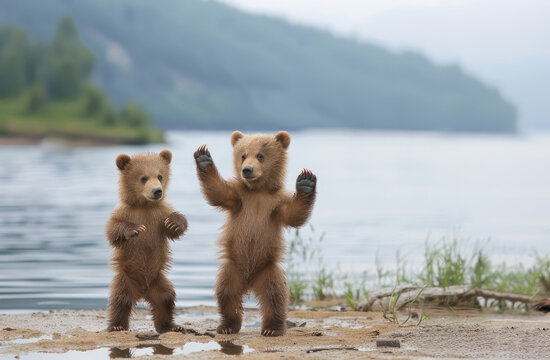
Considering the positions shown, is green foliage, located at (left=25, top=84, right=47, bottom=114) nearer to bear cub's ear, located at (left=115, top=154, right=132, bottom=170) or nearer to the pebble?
bear cub's ear, located at (left=115, top=154, right=132, bottom=170)

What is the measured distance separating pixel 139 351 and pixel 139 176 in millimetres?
1610

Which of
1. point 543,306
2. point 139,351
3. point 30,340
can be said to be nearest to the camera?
point 139,351

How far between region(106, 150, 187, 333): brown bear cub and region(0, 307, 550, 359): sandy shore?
0.77 ft

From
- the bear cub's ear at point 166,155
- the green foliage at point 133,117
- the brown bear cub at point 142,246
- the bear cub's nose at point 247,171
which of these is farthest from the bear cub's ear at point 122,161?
the green foliage at point 133,117

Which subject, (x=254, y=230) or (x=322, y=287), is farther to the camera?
(x=322, y=287)

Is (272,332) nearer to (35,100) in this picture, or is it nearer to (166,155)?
(166,155)

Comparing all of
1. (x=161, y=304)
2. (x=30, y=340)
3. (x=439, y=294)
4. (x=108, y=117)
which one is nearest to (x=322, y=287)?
(x=439, y=294)

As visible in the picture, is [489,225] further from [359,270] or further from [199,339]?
[199,339]

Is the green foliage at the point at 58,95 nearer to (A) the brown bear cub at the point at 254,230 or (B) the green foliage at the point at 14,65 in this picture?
(B) the green foliage at the point at 14,65

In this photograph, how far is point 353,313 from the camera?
9.32 meters

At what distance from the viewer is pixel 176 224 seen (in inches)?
295

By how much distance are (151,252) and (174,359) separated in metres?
1.66

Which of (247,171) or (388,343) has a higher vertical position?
(247,171)

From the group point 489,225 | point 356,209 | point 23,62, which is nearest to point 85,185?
point 356,209
